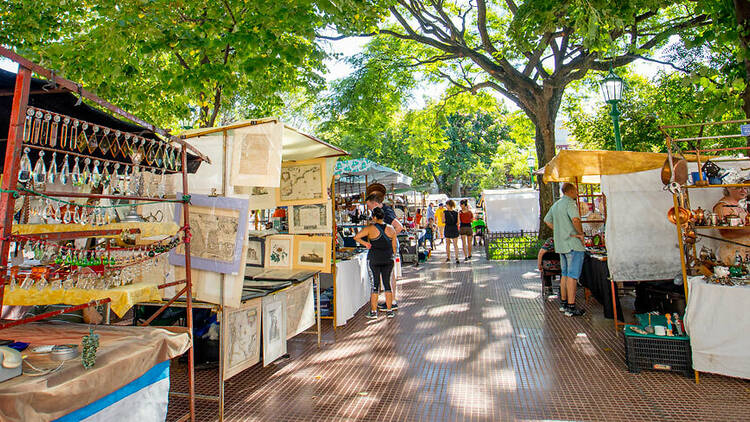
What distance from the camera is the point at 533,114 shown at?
12.1 m

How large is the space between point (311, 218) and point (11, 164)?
3.84 meters

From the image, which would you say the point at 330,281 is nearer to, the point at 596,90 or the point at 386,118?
the point at 386,118

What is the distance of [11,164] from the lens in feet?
5.62

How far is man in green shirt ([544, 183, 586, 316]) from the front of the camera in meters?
6.12

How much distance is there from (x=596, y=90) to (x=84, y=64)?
16336mm

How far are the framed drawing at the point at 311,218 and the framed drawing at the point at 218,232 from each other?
204 cm

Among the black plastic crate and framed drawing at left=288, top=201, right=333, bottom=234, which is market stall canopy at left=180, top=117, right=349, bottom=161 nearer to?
framed drawing at left=288, top=201, right=333, bottom=234

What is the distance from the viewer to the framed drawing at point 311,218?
540cm

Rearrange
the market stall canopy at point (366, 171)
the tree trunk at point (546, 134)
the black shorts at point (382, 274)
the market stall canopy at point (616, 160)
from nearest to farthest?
the market stall canopy at point (616, 160), the black shorts at point (382, 274), the market stall canopy at point (366, 171), the tree trunk at point (546, 134)

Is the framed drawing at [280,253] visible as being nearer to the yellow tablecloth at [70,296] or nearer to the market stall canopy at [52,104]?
the market stall canopy at [52,104]

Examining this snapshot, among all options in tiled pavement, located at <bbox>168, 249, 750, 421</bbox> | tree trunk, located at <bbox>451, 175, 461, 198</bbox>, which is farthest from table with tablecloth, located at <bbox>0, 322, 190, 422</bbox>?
tree trunk, located at <bbox>451, 175, 461, 198</bbox>

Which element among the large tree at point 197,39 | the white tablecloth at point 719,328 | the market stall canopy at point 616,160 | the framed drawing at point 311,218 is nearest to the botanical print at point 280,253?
the framed drawing at point 311,218

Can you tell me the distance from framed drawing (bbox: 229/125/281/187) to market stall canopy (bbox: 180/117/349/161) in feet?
0.26

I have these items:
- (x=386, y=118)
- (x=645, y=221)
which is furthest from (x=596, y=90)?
(x=645, y=221)
